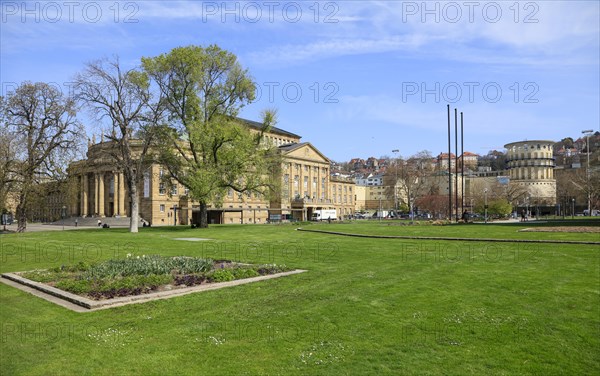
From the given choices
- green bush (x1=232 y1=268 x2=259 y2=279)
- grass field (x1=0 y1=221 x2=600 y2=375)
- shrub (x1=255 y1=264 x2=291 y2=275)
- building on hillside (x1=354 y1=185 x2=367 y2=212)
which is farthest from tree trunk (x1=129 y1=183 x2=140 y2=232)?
building on hillside (x1=354 y1=185 x2=367 y2=212)

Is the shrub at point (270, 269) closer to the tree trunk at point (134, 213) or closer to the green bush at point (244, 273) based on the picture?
the green bush at point (244, 273)

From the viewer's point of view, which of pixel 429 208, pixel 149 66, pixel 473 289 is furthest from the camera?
pixel 429 208

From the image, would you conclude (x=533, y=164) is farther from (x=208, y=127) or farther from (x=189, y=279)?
(x=189, y=279)

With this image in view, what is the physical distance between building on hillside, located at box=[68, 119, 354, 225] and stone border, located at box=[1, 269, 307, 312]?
4018cm

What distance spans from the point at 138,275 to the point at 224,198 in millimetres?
75408

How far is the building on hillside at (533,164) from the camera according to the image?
534 ft

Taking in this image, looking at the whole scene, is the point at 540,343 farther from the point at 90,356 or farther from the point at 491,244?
the point at 491,244

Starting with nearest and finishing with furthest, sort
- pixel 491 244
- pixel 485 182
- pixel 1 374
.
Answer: pixel 1 374, pixel 491 244, pixel 485 182

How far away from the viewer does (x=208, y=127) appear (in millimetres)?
49156

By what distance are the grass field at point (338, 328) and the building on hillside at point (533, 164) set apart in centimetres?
16046

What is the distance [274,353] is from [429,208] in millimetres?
98764

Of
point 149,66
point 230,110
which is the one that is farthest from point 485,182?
point 149,66

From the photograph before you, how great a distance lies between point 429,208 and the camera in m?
103

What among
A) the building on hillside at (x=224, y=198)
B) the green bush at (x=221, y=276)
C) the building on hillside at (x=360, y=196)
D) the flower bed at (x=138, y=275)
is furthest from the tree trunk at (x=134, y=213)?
the building on hillside at (x=360, y=196)
